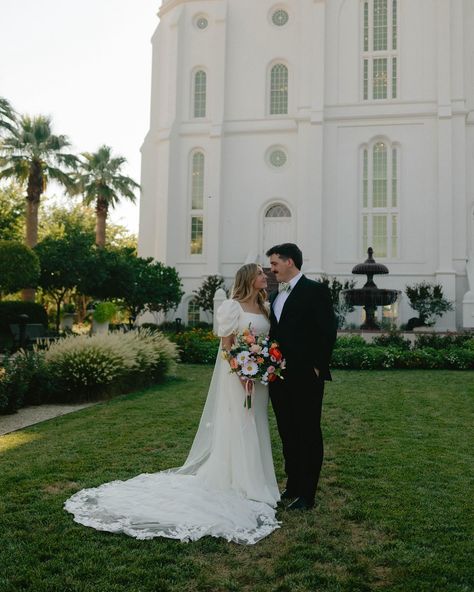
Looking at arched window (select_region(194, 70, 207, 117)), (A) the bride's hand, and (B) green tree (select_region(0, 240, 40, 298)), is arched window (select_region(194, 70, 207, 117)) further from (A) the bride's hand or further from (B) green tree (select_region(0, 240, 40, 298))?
(A) the bride's hand

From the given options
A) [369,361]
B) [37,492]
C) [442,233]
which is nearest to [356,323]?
[442,233]

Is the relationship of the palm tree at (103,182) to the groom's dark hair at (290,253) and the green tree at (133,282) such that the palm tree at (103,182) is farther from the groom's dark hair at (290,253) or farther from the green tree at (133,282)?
the groom's dark hair at (290,253)

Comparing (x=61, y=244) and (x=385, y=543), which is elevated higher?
(x=61, y=244)

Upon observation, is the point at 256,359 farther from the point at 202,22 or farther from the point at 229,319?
the point at 202,22

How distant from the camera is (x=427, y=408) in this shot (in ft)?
30.7

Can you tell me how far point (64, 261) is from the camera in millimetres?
24953

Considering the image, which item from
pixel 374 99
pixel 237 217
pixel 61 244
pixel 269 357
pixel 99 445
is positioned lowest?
pixel 99 445

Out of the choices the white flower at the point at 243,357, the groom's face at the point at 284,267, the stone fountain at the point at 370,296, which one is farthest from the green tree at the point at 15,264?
the white flower at the point at 243,357

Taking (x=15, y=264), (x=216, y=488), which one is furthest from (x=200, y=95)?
(x=216, y=488)

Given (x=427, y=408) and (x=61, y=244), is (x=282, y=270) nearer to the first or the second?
(x=427, y=408)

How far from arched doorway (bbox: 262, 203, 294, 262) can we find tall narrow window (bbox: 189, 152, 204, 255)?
3.56m

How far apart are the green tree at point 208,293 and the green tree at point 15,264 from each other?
9.79m

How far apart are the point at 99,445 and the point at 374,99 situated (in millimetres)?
27750

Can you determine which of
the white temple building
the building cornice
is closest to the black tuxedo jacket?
the white temple building
